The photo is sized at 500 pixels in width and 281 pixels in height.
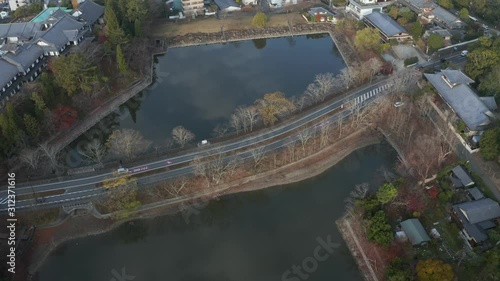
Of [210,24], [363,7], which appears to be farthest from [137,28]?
[363,7]

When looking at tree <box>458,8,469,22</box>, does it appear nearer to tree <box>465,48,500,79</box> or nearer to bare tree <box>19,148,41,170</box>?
tree <box>465,48,500,79</box>

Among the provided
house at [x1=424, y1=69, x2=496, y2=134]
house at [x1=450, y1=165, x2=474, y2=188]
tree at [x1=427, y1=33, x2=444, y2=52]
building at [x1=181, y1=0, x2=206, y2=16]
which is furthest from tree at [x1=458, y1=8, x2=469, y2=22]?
building at [x1=181, y1=0, x2=206, y2=16]

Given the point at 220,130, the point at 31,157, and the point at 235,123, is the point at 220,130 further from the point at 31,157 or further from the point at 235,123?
the point at 31,157

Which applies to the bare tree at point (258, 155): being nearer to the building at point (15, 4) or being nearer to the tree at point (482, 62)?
the tree at point (482, 62)

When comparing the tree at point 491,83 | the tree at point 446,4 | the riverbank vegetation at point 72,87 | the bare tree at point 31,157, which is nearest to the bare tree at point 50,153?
the riverbank vegetation at point 72,87

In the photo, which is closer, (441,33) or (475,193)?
(475,193)
